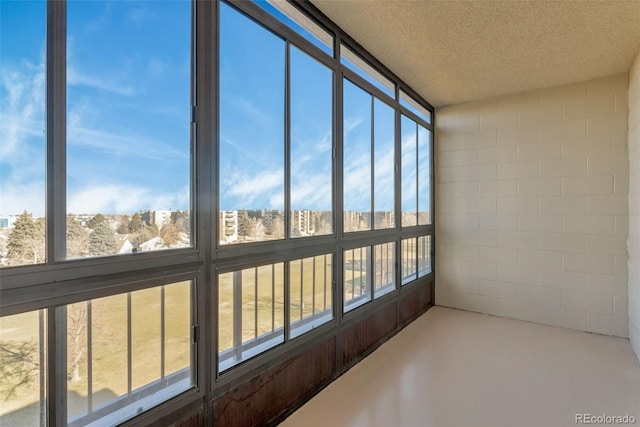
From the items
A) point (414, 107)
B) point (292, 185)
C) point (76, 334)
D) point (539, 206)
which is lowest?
point (76, 334)

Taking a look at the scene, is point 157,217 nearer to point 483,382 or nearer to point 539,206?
point 483,382

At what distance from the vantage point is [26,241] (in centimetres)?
116

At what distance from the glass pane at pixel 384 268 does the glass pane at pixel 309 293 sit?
2.53 ft

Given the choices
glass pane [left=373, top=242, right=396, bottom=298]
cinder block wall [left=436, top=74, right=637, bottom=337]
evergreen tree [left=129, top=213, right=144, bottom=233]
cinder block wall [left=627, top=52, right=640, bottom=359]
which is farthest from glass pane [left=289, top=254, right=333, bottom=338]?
cinder block wall [left=627, top=52, right=640, bottom=359]

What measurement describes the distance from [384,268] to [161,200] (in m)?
2.48

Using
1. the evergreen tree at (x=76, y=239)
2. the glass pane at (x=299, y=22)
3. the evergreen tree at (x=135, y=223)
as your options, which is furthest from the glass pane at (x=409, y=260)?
the evergreen tree at (x=76, y=239)

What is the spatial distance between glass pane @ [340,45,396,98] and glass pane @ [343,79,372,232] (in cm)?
18

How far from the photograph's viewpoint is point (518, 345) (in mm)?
3205

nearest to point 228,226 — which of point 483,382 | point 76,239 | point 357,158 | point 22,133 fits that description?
point 76,239

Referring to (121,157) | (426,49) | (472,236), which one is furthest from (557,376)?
(121,157)

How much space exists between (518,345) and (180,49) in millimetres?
3766

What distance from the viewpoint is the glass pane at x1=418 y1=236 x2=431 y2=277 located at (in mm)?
4235

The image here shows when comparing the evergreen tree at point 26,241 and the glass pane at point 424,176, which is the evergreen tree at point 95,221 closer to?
the evergreen tree at point 26,241

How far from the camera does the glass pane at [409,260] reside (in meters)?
3.82
